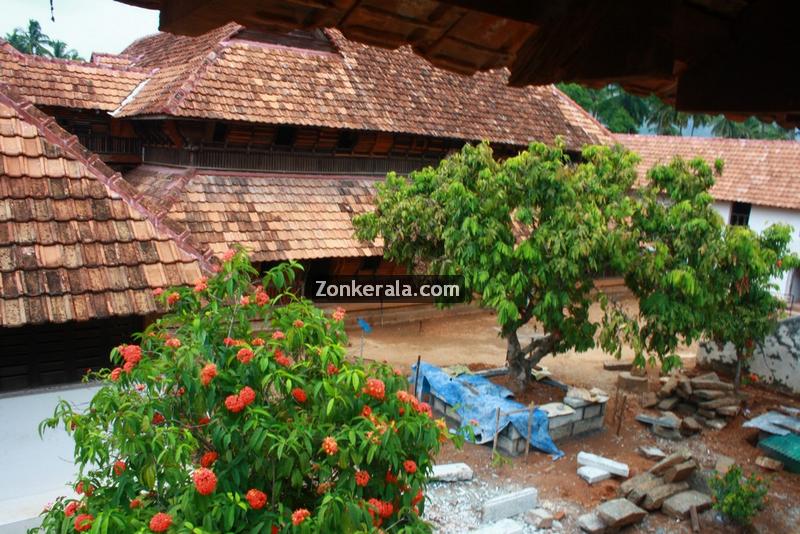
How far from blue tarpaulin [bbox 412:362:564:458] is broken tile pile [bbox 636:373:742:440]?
7.22 feet

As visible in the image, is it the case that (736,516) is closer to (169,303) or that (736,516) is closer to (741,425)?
(741,425)

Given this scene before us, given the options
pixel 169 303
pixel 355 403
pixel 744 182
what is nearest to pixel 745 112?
pixel 355 403

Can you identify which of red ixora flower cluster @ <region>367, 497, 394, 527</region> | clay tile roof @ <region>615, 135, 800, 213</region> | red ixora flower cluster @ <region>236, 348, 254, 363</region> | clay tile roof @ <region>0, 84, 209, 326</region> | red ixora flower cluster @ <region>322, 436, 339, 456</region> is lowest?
red ixora flower cluster @ <region>367, 497, 394, 527</region>

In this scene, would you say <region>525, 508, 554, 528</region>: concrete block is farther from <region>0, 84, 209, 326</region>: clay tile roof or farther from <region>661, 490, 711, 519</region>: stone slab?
<region>0, 84, 209, 326</region>: clay tile roof

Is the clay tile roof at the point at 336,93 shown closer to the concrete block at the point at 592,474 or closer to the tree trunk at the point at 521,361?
the tree trunk at the point at 521,361

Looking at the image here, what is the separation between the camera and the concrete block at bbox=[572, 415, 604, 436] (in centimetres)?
902

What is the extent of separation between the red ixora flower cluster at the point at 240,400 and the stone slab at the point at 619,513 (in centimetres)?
548

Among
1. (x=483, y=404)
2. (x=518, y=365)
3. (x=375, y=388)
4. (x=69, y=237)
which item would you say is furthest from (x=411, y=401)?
(x=518, y=365)

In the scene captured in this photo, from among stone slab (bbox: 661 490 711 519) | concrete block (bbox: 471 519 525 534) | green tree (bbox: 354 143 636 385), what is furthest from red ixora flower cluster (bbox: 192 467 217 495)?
stone slab (bbox: 661 490 711 519)

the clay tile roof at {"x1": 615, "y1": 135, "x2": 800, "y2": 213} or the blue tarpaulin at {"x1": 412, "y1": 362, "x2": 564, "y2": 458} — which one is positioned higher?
the clay tile roof at {"x1": 615, "y1": 135, "x2": 800, "y2": 213}

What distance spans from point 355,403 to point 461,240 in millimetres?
5475

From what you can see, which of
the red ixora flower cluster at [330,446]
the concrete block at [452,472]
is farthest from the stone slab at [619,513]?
the red ixora flower cluster at [330,446]

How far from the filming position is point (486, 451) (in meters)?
8.46

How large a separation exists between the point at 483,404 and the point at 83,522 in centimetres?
685
